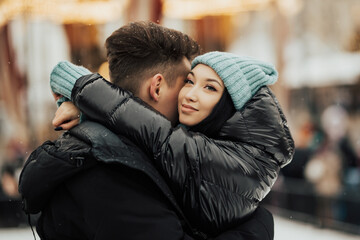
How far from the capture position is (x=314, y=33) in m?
9.41

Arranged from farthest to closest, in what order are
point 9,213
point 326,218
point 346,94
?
point 346,94 < point 9,213 < point 326,218

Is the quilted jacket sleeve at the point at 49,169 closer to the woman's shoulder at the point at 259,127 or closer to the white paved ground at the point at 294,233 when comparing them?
the woman's shoulder at the point at 259,127

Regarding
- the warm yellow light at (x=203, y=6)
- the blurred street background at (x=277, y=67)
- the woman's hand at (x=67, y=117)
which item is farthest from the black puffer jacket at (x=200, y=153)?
the warm yellow light at (x=203, y=6)

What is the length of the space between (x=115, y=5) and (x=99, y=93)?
5.56m

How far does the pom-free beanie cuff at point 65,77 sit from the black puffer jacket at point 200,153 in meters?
0.07

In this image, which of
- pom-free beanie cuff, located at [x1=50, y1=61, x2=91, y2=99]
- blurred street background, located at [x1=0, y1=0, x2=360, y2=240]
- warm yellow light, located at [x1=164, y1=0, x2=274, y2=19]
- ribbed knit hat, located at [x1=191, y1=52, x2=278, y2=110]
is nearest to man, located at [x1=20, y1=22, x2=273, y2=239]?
pom-free beanie cuff, located at [x1=50, y1=61, x2=91, y2=99]

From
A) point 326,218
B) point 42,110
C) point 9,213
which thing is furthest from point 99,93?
point 42,110

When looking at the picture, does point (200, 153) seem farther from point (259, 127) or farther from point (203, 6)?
point (203, 6)

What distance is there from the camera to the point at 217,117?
1279 mm

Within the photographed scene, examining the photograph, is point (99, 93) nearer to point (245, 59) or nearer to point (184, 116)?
point (184, 116)

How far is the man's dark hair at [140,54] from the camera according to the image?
4.34ft

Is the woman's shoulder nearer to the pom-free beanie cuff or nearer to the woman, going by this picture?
the woman

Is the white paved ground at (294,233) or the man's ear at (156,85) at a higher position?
the man's ear at (156,85)

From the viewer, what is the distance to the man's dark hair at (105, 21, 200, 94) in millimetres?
1322
